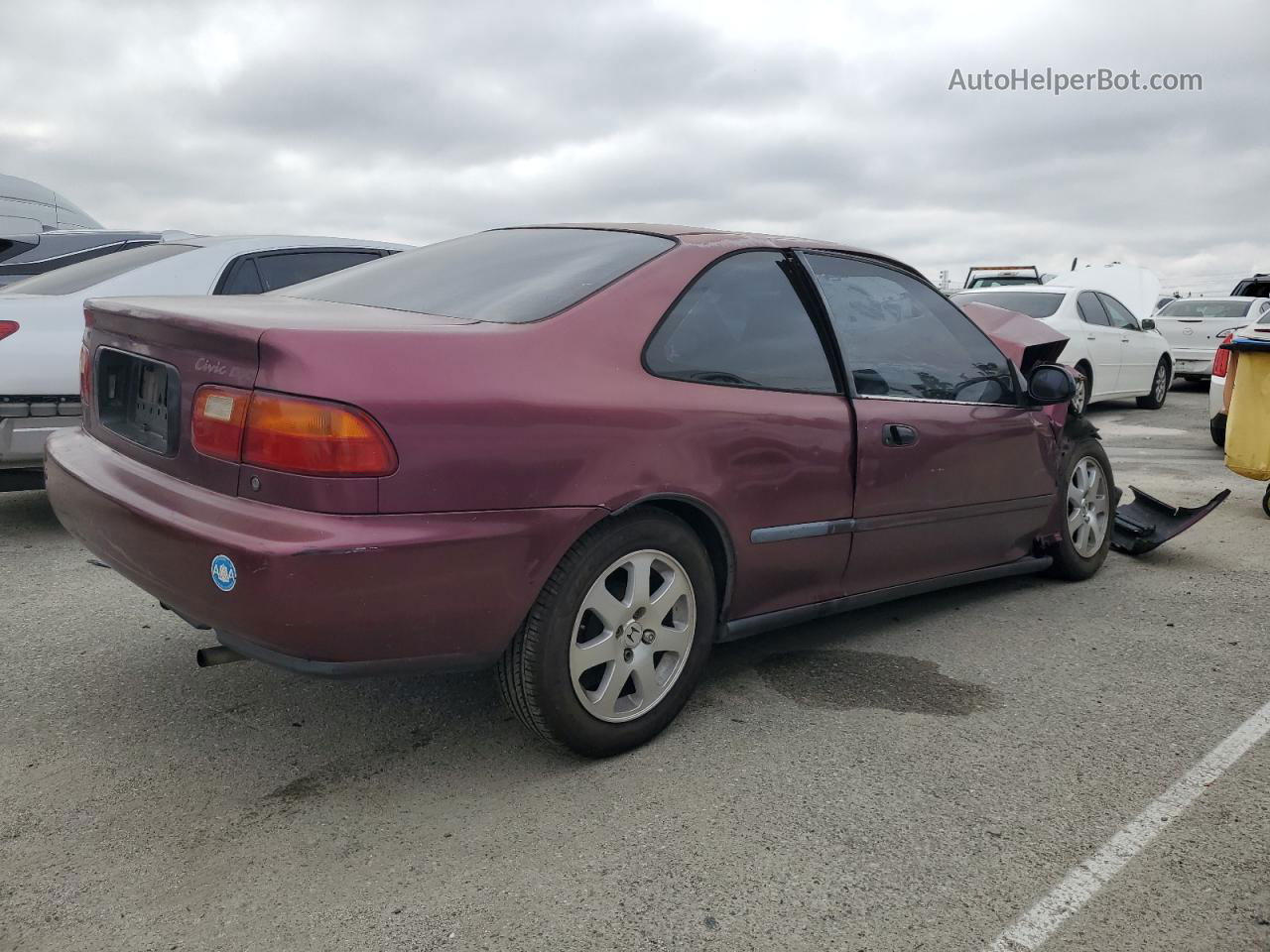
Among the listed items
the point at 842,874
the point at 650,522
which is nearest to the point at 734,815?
the point at 842,874

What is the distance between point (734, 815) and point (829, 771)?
14.4 inches

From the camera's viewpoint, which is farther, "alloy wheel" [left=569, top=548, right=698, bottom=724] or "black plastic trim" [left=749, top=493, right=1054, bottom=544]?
"black plastic trim" [left=749, top=493, right=1054, bottom=544]

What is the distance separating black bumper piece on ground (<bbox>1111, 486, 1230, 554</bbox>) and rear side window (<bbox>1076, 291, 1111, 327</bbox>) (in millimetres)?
7306

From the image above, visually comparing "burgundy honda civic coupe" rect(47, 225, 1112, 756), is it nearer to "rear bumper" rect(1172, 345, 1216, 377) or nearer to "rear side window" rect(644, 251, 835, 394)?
"rear side window" rect(644, 251, 835, 394)

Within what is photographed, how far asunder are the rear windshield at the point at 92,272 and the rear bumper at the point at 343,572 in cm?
343

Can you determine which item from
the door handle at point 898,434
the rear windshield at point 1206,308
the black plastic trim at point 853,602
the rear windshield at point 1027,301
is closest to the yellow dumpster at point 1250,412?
the black plastic trim at point 853,602

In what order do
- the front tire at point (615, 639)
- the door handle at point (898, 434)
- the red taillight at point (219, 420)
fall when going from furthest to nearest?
1. the door handle at point (898, 434)
2. the front tire at point (615, 639)
3. the red taillight at point (219, 420)

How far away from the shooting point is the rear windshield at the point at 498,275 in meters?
3.03

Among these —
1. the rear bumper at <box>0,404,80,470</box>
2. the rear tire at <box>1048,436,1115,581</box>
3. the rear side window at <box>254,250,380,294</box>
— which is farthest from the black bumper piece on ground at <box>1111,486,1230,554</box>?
the rear bumper at <box>0,404,80,470</box>

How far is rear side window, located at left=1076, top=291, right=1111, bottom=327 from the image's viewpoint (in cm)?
1241

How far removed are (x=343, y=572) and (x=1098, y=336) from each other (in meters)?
11.8

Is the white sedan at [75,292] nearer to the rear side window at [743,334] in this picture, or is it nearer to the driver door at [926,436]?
the rear side window at [743,334]

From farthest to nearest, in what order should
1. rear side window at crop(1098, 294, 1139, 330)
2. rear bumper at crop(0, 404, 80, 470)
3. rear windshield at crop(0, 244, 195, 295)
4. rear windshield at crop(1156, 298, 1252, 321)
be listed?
1. rear windshield at crop(1156, 298, 1252, 321)
2. rear side window at crop(1098, 294, 1139, 330)
3. rear windshield at crop(0, 244, 195, 295)
4. rear bumper at crop(0, 404, 80, 470)

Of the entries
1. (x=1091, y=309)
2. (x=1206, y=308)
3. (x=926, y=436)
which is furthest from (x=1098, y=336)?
(x=926, y=436)
